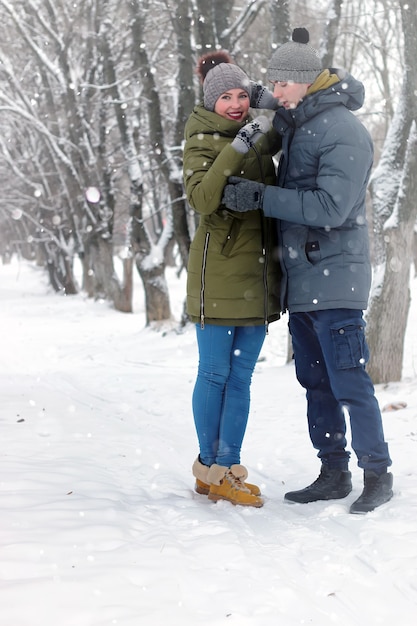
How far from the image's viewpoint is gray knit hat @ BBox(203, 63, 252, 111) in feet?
10.8

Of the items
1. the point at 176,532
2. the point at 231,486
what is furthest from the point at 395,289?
the point at 176,532

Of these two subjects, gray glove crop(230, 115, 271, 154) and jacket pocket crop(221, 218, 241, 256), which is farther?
jacket pocket crop(221, 218, 241, 256)

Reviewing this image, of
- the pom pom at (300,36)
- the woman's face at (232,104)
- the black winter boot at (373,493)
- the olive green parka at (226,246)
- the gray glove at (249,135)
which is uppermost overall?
the pom pom at (300,36)

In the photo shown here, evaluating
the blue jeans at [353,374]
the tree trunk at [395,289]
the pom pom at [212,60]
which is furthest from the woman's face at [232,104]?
the tree trunk at [395,289]

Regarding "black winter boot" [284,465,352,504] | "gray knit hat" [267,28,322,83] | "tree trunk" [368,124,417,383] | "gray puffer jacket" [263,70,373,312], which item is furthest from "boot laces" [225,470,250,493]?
"tree trunk" [368,124,417,383]

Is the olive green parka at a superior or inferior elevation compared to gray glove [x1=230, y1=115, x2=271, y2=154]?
inferior

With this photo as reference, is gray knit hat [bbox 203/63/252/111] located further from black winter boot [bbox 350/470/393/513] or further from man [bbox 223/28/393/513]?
black winter boot [bbox 350/470/393/513]

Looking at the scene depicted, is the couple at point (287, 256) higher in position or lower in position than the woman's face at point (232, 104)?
lower

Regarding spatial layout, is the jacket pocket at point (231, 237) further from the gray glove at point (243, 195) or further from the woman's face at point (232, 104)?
the woman's face at point (232, 104)

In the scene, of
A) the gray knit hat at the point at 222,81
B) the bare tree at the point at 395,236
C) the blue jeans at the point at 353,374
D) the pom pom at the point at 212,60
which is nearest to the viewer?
the blue jeans at the point at 353,374

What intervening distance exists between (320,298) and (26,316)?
55.5ft

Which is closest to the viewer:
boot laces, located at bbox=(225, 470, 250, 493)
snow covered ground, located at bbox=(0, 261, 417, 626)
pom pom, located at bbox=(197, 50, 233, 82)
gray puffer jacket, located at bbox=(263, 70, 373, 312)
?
snow covered ground, located at bbox=(0, 261, 417, 626)

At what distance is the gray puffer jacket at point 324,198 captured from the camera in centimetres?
307

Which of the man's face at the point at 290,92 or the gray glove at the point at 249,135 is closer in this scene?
the gray glove at the point at 249,135
